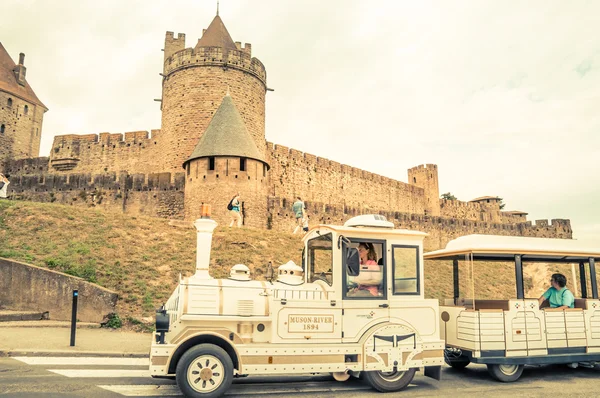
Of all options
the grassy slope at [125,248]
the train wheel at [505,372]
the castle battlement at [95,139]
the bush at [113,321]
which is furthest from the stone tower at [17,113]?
the train wheel at [505,372]

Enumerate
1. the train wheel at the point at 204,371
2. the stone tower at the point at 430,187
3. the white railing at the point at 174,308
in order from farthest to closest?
the stone tower at the point at 430,187
the white railing at the point at 174,308
the train wheel at the point at 204,371

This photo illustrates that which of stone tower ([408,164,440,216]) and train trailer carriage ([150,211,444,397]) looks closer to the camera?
train trailer carriage ([150,211,444,397])

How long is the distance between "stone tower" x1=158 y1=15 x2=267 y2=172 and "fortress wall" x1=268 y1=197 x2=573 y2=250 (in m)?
5.89

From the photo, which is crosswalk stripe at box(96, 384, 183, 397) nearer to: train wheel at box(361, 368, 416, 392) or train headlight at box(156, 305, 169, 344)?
train headlight at box(156, 305, 169, 344)

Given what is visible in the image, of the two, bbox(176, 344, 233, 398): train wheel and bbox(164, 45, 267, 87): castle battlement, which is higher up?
bbox(164, 45, 267, 87): castle battlement

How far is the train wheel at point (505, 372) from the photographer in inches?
298

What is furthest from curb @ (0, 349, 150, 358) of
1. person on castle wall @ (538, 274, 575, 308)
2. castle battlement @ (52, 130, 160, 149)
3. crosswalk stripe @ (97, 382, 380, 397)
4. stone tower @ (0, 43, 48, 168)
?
stone tower @ (0, 43, 48, 168)

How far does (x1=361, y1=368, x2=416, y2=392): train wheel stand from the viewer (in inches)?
263

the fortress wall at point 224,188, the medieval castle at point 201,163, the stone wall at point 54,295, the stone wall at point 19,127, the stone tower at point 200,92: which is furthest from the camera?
the stone wall at point 19,127

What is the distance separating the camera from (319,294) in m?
6.77

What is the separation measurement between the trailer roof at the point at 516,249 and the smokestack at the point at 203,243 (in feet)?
14.6

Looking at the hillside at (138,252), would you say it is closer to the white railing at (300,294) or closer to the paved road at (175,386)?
the paved road at (175,386)

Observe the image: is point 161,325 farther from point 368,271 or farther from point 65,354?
point 65,354

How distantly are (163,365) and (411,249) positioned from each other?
157 inches
